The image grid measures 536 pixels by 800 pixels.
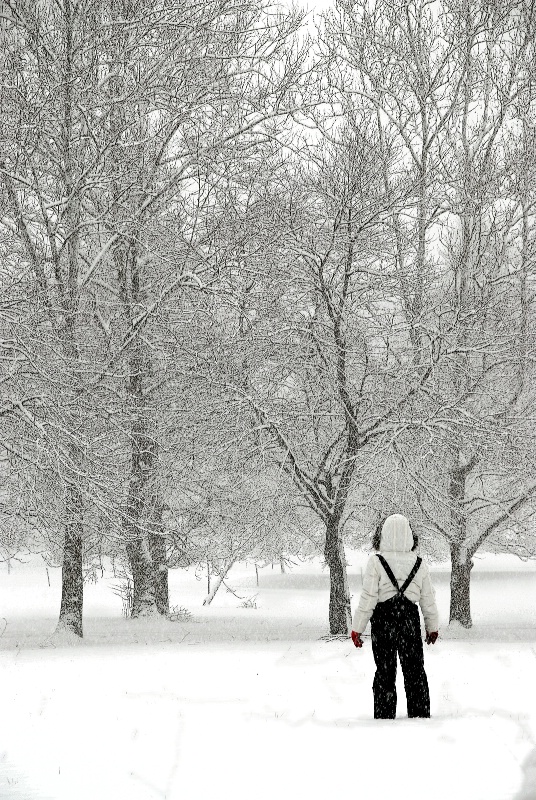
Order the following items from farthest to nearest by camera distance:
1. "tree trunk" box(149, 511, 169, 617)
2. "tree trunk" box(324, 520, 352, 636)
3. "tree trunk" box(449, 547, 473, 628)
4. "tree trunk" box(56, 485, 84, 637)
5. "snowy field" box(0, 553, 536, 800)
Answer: "tree trunk" box(449, 547, 473, 628)
"tree trunk" box(149, 511, 169, 617)
"tree trunk" box(324, 520, 352, 636)
"tree trunk" box(56, 485, 84, 637)
"snowy field" box(0, 553, 536, 800)

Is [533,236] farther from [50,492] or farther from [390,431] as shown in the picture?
[50,492]

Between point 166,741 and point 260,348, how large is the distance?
9.36m

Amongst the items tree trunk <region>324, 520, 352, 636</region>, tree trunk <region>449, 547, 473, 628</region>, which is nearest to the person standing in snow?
tree trunk <region>324, 520, 352, 636</region>

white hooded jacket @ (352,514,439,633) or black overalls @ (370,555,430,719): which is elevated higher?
white hooded jacket @ (352,514,439,633)

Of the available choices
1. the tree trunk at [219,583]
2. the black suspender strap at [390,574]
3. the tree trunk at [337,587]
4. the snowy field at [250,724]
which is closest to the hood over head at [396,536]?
the black suspender strap at [390,574]

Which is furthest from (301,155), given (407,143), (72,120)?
(72,120)

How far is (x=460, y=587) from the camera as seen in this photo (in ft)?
63.3

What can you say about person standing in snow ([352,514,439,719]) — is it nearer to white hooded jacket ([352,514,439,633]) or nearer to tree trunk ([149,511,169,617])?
white hooded jacket ([352,514,439,633])

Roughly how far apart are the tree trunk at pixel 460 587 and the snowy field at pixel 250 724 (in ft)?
13.0

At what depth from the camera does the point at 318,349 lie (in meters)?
14.8

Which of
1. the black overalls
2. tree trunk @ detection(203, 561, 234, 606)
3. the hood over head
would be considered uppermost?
the hood over head

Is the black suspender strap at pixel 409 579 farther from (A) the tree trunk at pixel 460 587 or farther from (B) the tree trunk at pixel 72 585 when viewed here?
(A) the tree trunk at pixel 460 587

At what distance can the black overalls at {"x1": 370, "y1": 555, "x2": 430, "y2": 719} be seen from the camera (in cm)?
674

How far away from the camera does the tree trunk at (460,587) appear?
755 inches
